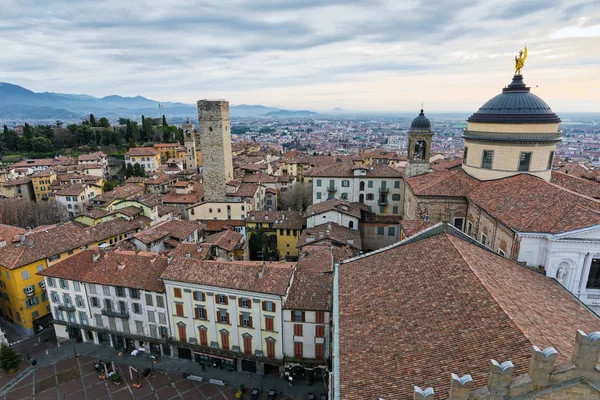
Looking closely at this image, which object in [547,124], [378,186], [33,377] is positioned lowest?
[33,377]

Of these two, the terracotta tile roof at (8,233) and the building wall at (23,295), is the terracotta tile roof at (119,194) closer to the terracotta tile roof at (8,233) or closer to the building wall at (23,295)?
the terracotta tile roof at (8,233)

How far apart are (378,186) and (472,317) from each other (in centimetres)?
4278

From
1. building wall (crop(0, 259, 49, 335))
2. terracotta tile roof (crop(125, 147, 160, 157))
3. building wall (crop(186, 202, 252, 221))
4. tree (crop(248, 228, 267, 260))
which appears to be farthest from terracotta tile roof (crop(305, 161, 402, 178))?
terracotta tile roof (crop(125, 147, 160, 157))

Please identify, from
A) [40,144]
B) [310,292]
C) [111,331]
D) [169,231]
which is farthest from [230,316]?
[40,144]

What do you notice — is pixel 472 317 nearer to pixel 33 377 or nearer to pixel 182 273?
pixel 182 273

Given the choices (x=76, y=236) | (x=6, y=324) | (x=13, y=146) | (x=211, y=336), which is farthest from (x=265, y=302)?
(x=13, y=146)

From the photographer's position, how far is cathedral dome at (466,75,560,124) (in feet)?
96.6

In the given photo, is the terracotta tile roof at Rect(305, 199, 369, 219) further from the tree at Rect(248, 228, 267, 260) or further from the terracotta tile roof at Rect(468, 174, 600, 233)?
the terracotta tile roof at Rect(468, 174, 600, 233)

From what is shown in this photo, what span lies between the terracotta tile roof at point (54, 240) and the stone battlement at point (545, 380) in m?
41.1

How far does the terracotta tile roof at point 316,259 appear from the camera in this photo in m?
31.1

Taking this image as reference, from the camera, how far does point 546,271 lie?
20.7m

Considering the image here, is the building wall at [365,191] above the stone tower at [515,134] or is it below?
below

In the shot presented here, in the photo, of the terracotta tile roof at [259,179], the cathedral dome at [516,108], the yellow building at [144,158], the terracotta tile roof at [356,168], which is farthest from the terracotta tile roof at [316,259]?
the yellow building at [144,158]

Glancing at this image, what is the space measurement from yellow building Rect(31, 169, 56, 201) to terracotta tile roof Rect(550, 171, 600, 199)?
298 feet
